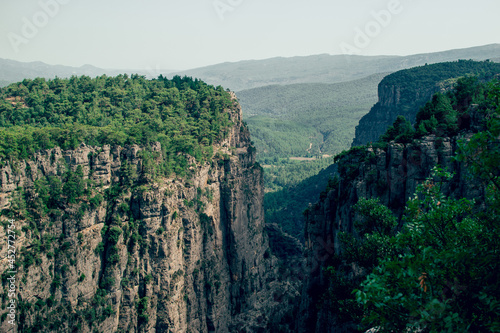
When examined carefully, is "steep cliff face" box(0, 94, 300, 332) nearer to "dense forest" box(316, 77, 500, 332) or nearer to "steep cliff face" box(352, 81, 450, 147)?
"dense forest" box(316, 77, 500, 332)

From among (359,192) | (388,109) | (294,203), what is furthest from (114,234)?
(388,109)

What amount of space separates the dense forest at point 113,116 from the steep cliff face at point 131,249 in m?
1.84

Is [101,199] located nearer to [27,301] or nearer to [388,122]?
[27,301]

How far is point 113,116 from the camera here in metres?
69.6

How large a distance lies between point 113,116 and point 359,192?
4290 centimetres

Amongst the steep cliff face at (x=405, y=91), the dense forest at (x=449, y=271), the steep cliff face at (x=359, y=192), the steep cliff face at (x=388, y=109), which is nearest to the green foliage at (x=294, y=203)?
the steep cliff face at (x=388, y=109)

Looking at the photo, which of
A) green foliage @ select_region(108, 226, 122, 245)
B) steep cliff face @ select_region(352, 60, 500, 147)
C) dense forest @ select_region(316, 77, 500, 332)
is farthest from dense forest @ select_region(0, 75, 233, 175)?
steep cliff face @ select_region(352, 60, 500, 147)

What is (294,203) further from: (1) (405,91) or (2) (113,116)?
(2) (113,116)

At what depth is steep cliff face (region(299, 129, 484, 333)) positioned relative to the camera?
3497 centimetres

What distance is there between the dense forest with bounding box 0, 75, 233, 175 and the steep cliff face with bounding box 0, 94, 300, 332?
1.84m

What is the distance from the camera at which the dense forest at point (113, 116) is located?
5183 cm

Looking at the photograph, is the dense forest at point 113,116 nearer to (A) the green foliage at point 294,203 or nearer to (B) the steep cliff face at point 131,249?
(B) the steep cliff face at point 131,249

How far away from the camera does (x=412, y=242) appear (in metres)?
16.2

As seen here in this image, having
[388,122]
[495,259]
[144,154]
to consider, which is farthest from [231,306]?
[388,122]
